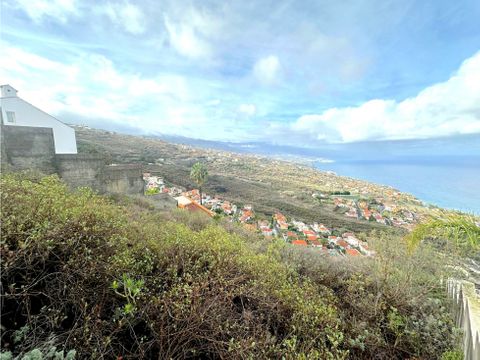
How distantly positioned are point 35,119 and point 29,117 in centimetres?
33

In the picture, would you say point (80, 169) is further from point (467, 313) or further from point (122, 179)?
point (467, 313)

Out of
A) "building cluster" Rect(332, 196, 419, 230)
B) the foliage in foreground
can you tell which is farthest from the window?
"building cluster" Rect(332, 196, 419, 230)

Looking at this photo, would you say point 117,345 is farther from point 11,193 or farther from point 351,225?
point 351,225

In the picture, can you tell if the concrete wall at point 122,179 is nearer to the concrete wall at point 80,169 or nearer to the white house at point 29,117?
the concrete wall at point 80,169

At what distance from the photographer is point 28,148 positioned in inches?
319

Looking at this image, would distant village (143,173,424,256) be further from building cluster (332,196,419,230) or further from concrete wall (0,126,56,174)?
concrete wall (0,126,56,174)

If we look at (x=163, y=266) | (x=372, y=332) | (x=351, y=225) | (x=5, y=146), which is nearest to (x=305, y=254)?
(x=372, y=332)

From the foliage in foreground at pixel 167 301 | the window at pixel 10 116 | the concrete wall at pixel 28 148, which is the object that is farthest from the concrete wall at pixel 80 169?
the window at pixel 10 116

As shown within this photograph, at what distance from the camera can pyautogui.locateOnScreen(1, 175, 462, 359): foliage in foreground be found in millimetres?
2230

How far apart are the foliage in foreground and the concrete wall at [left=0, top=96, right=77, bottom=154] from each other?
1214 cm

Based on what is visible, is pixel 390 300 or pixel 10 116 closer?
pixel 390 300

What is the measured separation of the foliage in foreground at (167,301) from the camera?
7.32 ft

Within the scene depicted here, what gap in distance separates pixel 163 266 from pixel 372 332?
124 inches

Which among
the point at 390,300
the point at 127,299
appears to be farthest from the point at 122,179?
the point at 390,300
